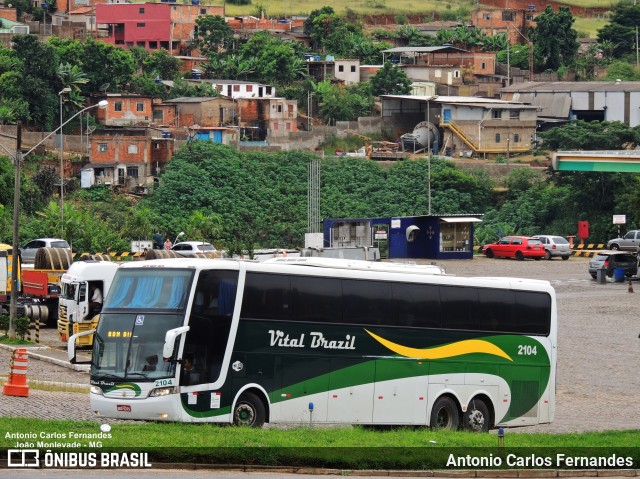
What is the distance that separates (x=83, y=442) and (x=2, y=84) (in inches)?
3393

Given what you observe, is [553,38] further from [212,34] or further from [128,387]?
[128,387]

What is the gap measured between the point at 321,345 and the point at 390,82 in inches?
3637

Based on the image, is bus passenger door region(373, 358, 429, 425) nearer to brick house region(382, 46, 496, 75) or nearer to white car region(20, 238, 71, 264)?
white car region(20, 238, 71, 264)

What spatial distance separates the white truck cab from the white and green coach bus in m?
13.9

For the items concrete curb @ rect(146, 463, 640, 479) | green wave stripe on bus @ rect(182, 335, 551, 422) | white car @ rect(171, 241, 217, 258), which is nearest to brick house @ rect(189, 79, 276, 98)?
white car @ rect(171, 241, 217, 258)

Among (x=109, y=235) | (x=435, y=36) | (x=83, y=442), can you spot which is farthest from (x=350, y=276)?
(x=435, y=36)

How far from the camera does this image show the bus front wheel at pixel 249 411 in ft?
84.2

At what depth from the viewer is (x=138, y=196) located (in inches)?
3708

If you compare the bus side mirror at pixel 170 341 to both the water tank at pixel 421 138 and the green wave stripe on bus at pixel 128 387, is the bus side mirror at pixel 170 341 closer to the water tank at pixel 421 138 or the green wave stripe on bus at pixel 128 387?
the green wave stripe on bus at pixel 128 387

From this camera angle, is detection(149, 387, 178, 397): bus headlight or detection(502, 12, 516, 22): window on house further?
detection(502, 12, 516, 22): window on house

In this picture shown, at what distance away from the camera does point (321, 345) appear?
2698cm

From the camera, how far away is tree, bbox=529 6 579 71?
133 meters

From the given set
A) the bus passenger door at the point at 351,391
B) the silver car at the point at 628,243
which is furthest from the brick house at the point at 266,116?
the bus passenger door at the point at 351,391

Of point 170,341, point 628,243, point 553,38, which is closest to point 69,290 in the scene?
point 170,341
